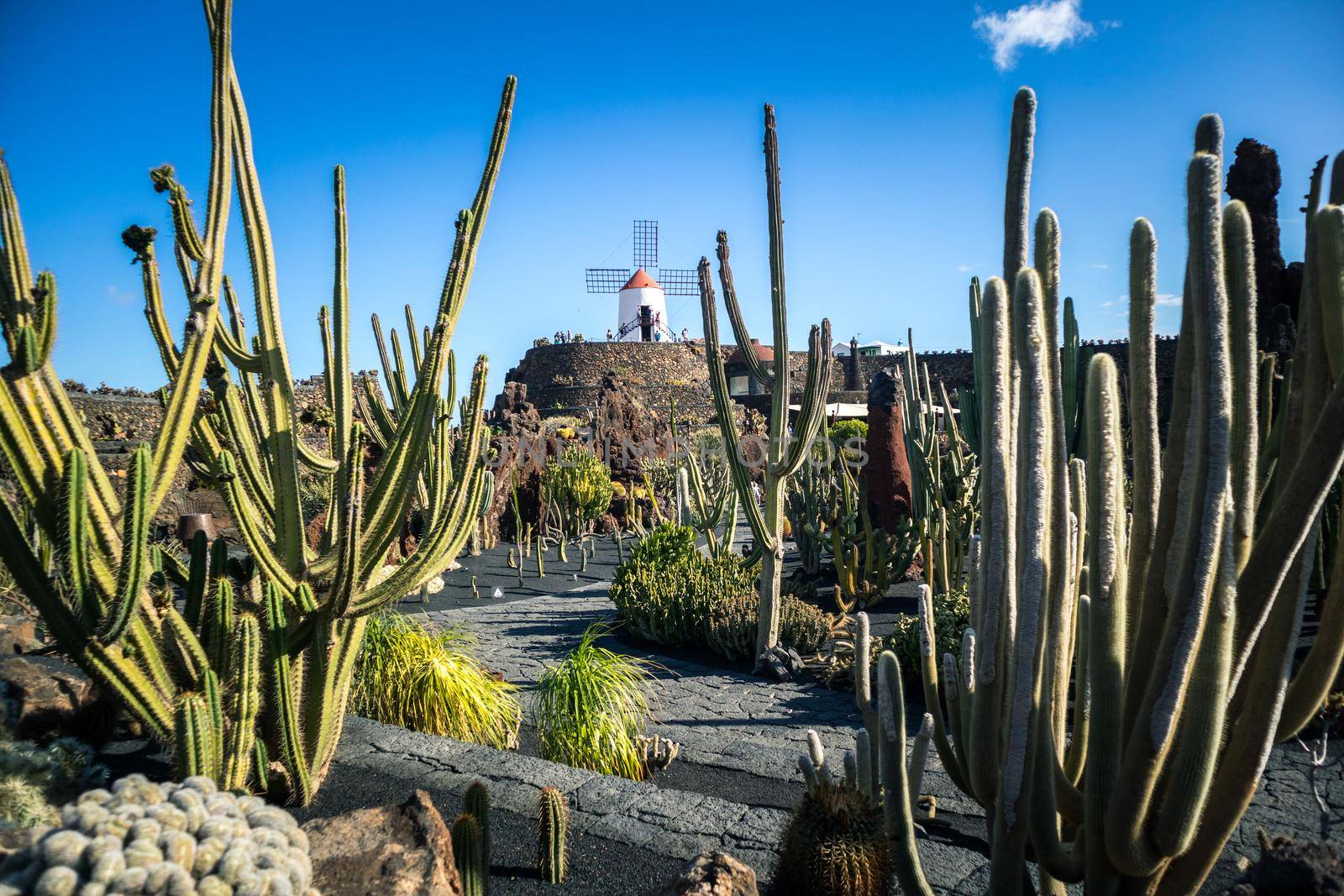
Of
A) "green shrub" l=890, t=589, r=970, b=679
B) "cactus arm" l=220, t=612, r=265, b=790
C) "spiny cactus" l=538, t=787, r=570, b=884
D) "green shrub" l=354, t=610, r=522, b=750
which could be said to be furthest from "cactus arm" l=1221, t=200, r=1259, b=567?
"green shrub" l=890, t=589, r=970, b=679

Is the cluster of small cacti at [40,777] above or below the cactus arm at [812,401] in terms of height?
below

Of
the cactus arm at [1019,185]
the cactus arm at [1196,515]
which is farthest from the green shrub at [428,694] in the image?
the cactus arm at [1019,185]

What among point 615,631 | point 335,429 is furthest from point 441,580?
point 335,429

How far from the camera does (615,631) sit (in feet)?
22.2

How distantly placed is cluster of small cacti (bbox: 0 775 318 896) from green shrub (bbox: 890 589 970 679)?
13.2 ft

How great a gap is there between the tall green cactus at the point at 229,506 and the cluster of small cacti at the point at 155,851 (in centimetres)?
75

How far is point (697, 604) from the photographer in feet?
20.4

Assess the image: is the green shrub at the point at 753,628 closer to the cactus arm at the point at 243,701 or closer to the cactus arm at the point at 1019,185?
the cactus arm at the point at 243,701

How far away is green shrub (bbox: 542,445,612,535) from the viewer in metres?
12.6

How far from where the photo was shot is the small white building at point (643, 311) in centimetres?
4906

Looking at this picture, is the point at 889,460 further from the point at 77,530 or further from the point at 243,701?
the point at 77,530

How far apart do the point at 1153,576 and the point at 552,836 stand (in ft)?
5.67

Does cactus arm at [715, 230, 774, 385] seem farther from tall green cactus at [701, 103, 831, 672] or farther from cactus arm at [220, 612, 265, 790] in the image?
cactus arm at [220, 612, 265, 790]

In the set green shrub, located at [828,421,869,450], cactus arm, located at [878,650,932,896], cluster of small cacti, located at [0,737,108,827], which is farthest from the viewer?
green shrub, located at [828,421,869,450]
